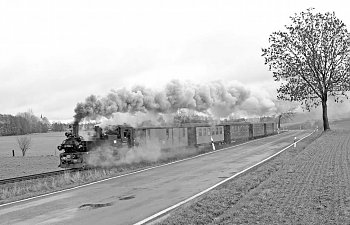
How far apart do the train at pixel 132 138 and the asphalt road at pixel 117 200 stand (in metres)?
5.51

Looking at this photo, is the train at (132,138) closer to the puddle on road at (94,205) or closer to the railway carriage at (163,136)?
the railway carriage at (163,136)

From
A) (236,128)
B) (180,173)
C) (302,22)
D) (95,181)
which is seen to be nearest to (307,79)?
(302,22)

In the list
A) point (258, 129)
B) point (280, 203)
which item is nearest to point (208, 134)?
point (258, 129)

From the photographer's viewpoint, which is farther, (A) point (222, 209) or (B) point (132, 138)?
(B) point (132, 138)

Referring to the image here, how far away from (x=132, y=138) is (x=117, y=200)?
12.9 m

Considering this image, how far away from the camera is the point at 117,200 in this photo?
1124cm

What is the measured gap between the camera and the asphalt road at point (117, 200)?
9234 millimetres

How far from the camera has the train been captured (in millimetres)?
21266

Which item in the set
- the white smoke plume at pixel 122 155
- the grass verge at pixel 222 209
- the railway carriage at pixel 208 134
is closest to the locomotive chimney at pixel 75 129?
the white smoke plume at pixel 122 155

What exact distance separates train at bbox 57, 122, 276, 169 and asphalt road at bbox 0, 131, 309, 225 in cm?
551

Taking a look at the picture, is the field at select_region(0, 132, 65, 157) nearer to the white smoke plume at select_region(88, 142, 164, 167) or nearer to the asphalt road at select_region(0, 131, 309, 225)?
the white smoke plume at select_region(88, 142, 164, 167)

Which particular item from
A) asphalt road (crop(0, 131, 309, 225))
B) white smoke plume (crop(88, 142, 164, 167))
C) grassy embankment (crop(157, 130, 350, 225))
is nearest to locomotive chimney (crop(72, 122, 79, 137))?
white smoke plume (crop(88, 142, 164, 167))

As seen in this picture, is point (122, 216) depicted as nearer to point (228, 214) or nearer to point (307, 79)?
point (228, 214)

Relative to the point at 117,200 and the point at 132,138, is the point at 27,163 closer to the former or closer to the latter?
the point at 132,138
